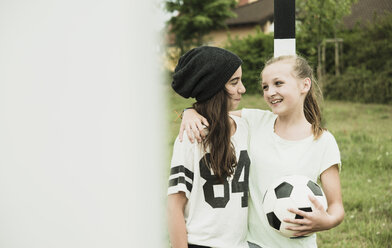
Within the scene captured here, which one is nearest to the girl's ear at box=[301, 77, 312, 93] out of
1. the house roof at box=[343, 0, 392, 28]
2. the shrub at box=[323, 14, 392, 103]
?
the house roof at box=[343, 0, 392, 28]

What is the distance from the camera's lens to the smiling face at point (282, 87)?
2305mm

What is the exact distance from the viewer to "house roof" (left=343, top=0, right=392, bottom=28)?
496 inches

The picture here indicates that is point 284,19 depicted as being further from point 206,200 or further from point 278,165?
point 206,200

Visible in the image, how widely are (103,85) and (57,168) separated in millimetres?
349

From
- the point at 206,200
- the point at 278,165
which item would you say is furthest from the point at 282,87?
the point at 206,200

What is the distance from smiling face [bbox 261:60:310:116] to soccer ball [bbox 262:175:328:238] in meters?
0.39

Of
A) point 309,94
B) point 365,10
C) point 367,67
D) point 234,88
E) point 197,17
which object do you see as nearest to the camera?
point 234,88

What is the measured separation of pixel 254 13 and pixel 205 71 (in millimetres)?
25580

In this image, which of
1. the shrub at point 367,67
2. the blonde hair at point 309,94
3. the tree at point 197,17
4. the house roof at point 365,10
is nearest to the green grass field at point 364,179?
the blonde hair at point 309,94

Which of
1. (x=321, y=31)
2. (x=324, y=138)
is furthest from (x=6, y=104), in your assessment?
(x=321, y=31)

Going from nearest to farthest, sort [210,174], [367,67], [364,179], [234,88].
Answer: [210,174] → [234,88] → [364,179] → [367,67]

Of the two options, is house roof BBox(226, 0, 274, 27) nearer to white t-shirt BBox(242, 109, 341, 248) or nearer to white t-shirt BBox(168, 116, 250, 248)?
white t-shirt BBox(242, 109, 341, 248)

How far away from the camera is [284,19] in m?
2.61

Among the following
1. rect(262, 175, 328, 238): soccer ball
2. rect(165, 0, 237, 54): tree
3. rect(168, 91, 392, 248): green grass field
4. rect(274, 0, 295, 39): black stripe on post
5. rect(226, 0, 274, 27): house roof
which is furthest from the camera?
rect(165, 0, 237, 54): tree
